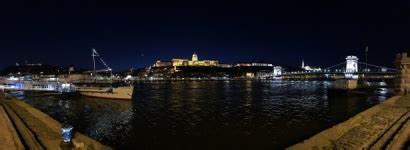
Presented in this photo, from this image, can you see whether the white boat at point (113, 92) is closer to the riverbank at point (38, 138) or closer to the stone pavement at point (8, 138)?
the riverbank at point (38, 138)

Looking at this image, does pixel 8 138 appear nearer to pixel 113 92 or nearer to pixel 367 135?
pixel 367 135

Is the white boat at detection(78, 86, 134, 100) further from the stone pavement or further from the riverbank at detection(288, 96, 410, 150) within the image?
the riverbank at detection(288, 96, 410, 150)

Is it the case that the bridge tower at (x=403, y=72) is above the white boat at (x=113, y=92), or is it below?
above

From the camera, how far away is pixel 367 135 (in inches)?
639

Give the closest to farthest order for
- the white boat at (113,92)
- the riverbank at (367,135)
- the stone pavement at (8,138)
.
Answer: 1. the stone pavement at (8,138)
2. the riverbank at (367,135)
3. the white boat at (113,92)

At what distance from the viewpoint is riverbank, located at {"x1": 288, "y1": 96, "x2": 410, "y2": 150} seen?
14.0 m

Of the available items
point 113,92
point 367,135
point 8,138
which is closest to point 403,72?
point 367,135

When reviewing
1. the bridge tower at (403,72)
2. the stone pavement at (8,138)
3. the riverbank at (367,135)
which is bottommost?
the riverbank at (367,135)

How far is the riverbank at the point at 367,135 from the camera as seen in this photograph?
13961 millimetres

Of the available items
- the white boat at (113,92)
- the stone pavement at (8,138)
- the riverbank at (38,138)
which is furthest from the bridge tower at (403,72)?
the white boat at (113,92)

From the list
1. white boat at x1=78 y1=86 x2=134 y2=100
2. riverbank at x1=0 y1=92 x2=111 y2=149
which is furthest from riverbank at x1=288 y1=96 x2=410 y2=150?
white boat at x1=78 y1=86 x2=134 y2=100

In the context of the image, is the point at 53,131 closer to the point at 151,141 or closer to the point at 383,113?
the point at 151,141

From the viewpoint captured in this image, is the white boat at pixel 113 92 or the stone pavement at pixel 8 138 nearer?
the stone pavement at pixel 8 138

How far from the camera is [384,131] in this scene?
1641cm
